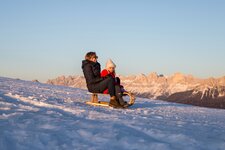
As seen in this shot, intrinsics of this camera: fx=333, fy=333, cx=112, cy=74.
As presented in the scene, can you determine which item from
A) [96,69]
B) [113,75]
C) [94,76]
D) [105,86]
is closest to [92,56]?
[96,69]

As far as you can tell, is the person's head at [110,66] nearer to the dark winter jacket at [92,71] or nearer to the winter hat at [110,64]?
the winter hat at [110,64]

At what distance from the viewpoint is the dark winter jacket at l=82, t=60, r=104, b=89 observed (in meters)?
13.1

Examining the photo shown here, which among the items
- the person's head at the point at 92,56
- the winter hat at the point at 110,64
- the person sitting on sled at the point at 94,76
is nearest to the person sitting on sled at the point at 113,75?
the winter hat at the point at 110,64

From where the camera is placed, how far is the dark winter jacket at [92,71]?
13.1 meters

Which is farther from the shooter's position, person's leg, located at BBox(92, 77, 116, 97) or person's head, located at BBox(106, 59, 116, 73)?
person's head, located at BBox(106, 59, 116, 73)

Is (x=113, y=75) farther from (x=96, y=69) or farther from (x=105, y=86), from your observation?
(x=96, y=69)

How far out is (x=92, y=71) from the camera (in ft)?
43.4

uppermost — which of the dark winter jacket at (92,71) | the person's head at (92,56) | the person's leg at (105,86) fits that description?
the person's head at (92,56)

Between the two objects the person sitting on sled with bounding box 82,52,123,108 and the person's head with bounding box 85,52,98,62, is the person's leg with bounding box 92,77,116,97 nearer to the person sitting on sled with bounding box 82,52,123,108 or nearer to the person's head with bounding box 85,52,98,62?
the person sitting on sled with bounding box 82,52,123,108

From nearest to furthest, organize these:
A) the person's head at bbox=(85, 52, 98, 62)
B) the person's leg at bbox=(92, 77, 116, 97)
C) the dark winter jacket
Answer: the person's leg at bbox=(92, 77, 116, 97), the dark winter jacket, the person's head at bbox=(85, 52, 98, 62)

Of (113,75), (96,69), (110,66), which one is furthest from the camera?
(96,69)

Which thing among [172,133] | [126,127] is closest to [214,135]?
[172,133]

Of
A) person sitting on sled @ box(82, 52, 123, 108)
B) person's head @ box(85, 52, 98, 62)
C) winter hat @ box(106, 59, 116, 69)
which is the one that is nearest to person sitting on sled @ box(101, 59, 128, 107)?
winter hat @ box(106, 59, 116, 69)

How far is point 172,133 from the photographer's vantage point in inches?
277
